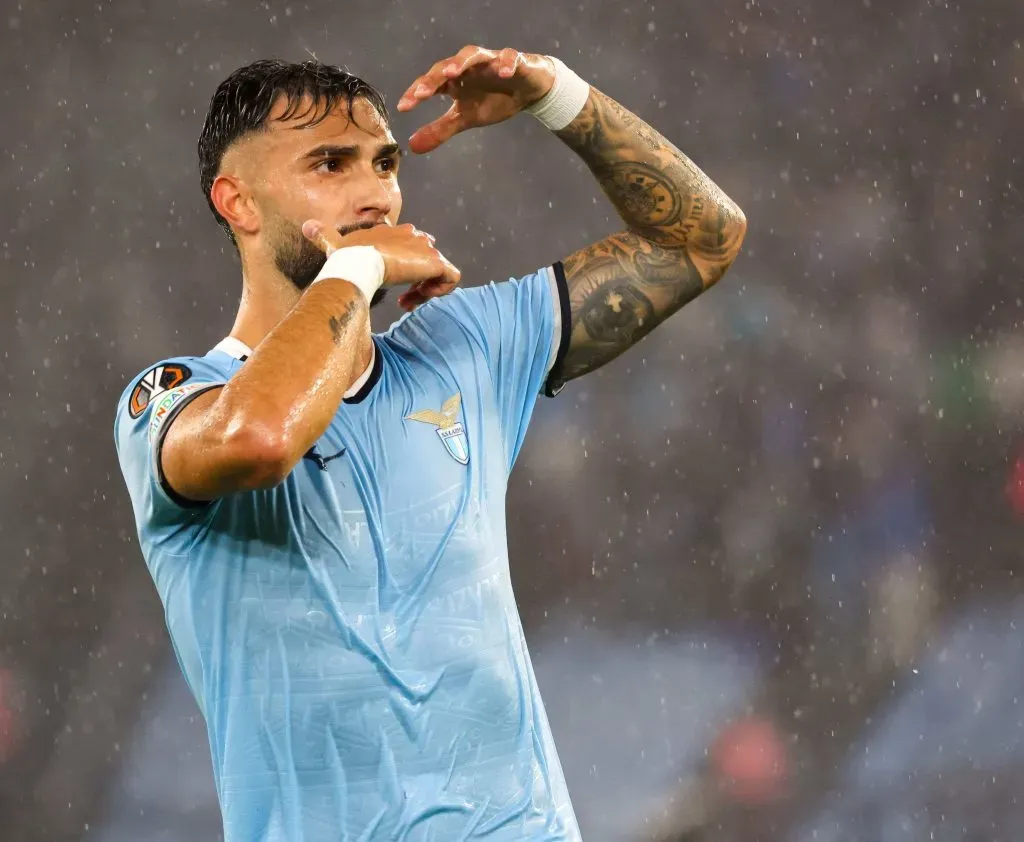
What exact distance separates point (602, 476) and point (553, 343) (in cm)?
243

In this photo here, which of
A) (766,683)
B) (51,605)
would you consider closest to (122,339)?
(51,605)

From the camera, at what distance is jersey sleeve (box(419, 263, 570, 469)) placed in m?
2.14

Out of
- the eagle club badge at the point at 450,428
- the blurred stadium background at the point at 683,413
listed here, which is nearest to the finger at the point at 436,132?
the eagle club badge at the point at 450,428

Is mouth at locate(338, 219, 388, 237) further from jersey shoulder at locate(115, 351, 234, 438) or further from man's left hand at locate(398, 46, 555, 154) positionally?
jersey shoulder at locate(115, 351, 234, 438)

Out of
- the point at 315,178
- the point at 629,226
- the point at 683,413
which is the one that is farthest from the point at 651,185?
the point at 683,413

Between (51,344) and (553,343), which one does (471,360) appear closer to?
(553,343)

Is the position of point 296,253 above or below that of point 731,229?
above

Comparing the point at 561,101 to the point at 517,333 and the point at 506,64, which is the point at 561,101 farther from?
the point at 517,333

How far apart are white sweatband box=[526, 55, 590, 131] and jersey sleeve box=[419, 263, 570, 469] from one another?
8.9 inches

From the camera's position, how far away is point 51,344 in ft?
14.4

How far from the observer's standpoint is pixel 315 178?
2076mm

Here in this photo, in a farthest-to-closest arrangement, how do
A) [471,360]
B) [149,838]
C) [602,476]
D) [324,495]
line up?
1. [602,476]
2. [149,838]
3. [471,360]
4. [324,495]

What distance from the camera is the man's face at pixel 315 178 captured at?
2059mm

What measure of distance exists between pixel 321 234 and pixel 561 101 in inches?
17.7
